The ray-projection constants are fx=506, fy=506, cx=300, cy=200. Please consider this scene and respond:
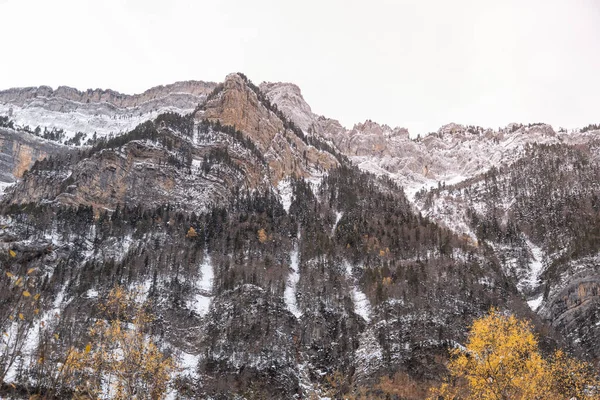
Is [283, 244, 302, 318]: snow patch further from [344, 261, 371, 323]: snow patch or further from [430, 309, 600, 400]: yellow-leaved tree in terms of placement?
[430, 309, 600, 400]: yellow-leaved tree

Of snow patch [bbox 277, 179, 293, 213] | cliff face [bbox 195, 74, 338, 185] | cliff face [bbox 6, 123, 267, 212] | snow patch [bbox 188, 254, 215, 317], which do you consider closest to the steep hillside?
cliff face [bbox 195, 74, 338, 185]

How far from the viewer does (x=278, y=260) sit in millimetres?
105250

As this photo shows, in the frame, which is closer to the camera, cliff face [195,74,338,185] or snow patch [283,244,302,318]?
snow patch [283,244,302,318]

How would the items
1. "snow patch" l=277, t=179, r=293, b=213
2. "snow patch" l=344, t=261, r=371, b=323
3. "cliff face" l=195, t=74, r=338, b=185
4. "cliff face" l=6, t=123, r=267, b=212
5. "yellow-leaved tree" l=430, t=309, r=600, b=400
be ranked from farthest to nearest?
"cliff face" l=195, t=74, r=338, b=185 < "snow patch" l=277, t=179, r=293, b=213 < "cliff face" l=6, t=123, r=267, b=212 < "snow patch" l=344, t=261, r=371, b=323 < "yellow-leaved tree" l=430, t=309, r=600, b=400

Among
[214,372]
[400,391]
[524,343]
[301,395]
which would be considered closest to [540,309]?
[400,391]

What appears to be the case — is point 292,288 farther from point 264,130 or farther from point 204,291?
point 264,130

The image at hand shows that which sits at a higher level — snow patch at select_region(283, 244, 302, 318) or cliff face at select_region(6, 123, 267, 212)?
cliff face at select_region(6, 123, 267, 212)

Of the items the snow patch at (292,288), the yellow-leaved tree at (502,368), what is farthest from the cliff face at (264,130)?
the yellow-leaved tree at (502,368)

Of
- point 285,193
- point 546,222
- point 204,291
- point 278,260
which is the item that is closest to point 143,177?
point 285,193

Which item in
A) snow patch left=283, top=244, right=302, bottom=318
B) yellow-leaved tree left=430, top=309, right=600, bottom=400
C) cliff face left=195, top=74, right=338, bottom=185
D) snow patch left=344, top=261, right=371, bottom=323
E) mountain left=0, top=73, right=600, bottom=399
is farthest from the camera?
cliff face left=195, top=74, right=338, bottom=185

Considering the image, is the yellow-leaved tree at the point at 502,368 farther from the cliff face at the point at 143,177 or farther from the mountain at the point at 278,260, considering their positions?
the cliff face at the point at 143,177

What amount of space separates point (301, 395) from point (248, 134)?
114 metres

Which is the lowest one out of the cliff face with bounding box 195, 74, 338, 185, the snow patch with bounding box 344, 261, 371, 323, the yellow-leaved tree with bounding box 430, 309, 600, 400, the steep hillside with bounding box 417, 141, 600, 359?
the yellow-leaved tree with bounding box 430, 309, 600, 400

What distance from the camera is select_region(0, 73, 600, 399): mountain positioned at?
3054 inches
